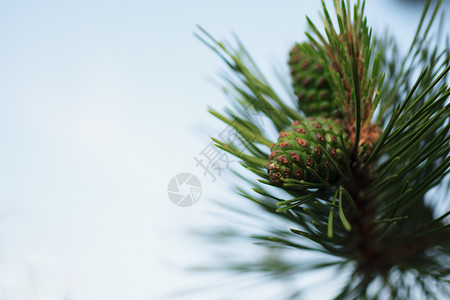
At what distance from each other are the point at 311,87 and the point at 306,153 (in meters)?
0.13

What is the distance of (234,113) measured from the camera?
45cm

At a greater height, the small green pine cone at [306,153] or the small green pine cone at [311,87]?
the small green pine cone at [311,87]

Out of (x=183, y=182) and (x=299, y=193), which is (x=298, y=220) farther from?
(x=183, y=182)

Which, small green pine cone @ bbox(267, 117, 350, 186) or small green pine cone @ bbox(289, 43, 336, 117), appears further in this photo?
small green pine cone @ bbox(289, 43, 336, 117)

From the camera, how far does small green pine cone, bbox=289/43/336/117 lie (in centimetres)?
46

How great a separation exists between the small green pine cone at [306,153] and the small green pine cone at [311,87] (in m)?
0.07

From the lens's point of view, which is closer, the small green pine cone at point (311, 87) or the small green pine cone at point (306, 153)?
the small green pine cone at point (306, 153)

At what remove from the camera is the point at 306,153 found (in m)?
0.36

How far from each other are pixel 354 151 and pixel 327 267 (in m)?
0.19

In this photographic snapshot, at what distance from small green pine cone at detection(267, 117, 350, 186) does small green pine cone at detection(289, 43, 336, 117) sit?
0.21ft

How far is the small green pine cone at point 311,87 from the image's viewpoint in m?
0.46

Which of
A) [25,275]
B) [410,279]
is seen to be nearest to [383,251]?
[410,279]

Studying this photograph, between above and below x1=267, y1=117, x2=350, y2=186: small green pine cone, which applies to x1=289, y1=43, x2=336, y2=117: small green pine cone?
above

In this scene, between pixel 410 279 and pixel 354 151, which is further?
pixel 410 279
